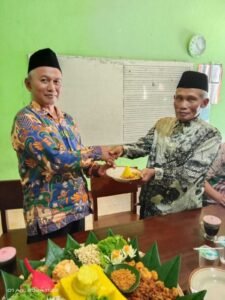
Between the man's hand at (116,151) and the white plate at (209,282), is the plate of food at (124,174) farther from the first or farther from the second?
the white plate at (209,282)

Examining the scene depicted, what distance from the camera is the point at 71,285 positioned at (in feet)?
2.19

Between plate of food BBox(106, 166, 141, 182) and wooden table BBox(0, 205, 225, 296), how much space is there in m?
0.29

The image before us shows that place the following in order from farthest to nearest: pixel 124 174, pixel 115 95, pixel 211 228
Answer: pixel 115 95, pixel 124 174, pixel 211 228

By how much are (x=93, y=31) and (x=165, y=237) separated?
8.56 ft

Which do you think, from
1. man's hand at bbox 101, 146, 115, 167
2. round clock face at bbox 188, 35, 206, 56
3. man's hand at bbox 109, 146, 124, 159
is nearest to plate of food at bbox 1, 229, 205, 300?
man's hand at bbox 101, 146, 115, 167

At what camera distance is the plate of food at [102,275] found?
2.14 feet

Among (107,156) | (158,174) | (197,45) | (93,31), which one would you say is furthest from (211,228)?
(197,45)

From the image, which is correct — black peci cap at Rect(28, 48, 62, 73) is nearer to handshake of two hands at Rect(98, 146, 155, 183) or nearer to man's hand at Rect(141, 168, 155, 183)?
handshake of two hands at Rect(98, 146, 155, 183)

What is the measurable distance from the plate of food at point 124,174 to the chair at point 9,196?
0.58 meters

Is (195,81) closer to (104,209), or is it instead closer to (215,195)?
(215,195)

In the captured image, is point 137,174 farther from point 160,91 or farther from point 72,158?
point 160,91

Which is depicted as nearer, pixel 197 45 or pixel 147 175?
pixel 147 175

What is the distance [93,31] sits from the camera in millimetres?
2967

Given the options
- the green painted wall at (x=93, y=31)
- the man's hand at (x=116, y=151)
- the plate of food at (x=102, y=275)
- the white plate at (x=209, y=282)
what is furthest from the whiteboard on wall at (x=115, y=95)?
the white plate at (x=209, y=282)
